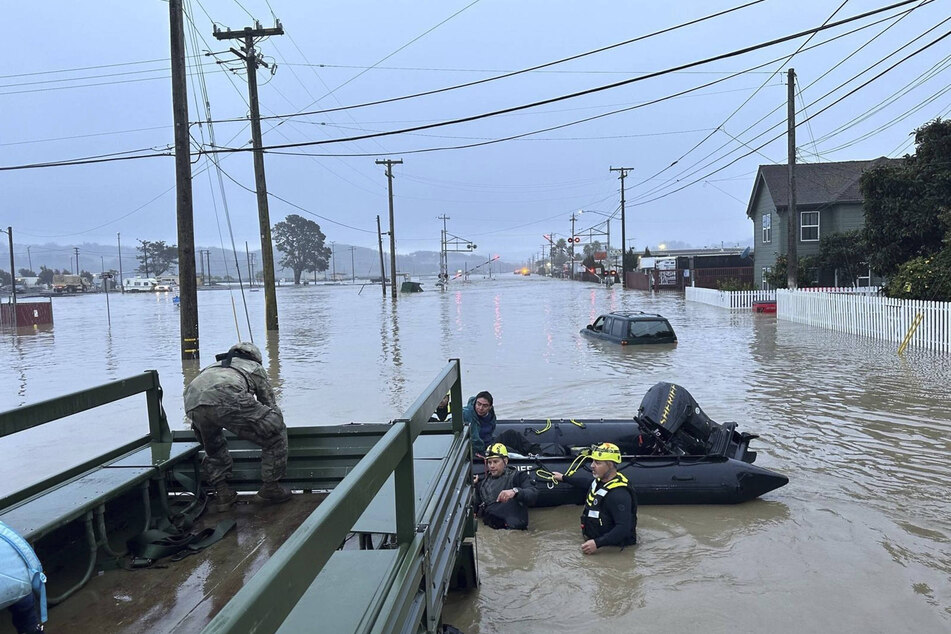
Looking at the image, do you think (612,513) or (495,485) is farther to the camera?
(495,485)

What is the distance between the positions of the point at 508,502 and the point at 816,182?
37670 mm

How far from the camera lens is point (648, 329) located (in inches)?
787

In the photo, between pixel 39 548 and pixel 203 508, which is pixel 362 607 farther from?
pixel 203 508

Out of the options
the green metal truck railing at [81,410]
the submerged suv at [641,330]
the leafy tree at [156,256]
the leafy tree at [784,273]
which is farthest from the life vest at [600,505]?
the leafy tree at [156,256]

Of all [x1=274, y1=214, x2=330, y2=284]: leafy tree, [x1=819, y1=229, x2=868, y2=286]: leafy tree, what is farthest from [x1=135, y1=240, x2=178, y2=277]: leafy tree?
[x1=819, y1=229, x2=868, y2=286]: leafy tree

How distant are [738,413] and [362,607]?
10.3 metres

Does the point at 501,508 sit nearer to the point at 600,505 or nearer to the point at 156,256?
the point at 600,505

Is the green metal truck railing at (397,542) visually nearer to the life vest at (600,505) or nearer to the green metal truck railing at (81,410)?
the life vest at (600,505)

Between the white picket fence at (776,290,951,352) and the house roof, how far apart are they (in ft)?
39.4

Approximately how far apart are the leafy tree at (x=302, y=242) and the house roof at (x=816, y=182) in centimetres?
12636

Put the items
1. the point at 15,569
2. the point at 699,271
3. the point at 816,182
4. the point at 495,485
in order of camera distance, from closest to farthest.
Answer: the point at 15,569 < the point at 495,485 < the point at 816,182 < the point at 699,271

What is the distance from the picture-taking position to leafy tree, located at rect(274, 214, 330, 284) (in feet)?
508

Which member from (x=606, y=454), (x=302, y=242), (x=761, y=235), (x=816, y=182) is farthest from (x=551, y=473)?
(x=302, y=242)

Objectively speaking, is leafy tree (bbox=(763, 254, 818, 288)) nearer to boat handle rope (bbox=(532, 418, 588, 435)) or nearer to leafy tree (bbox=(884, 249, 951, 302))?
leafy tree (bbox=(884, 249, 951, 302))
